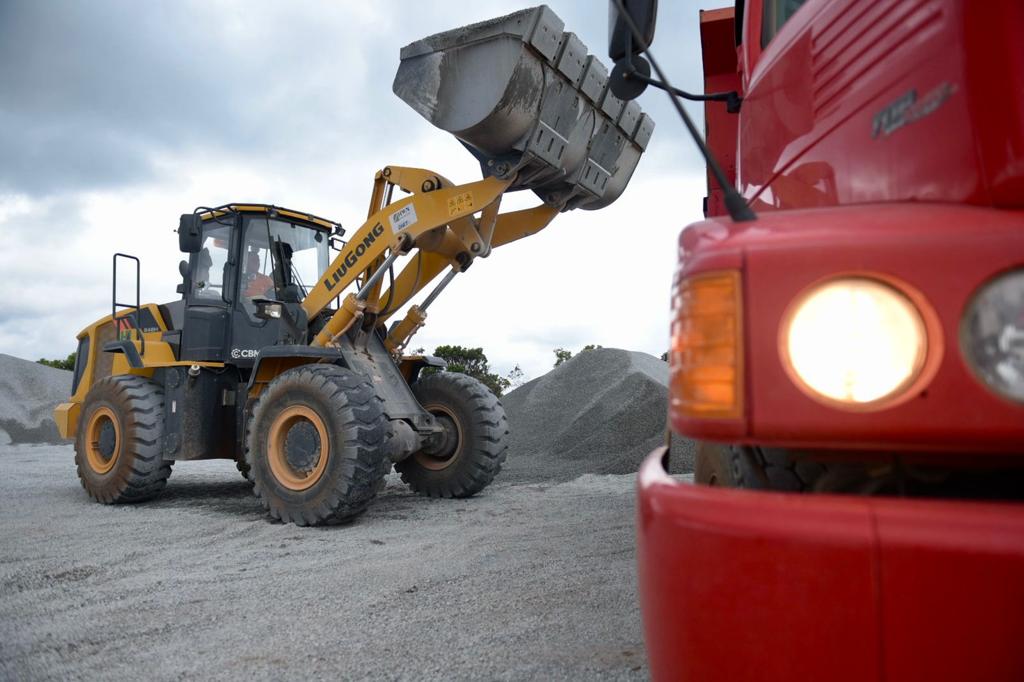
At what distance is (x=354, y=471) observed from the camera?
5.24m

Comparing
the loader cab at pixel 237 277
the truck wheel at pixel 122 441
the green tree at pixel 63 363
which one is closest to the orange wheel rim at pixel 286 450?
the loader cab at pixel 237 277

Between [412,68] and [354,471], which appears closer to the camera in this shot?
[354,471]

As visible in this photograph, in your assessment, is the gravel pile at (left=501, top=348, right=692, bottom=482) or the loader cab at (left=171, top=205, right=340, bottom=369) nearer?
the loader cab at (left=171, top=205, right=340, bottom=369)

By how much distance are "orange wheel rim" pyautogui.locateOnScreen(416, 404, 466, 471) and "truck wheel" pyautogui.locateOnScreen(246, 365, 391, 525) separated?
1.46 metres

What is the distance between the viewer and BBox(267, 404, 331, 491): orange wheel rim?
216 inches

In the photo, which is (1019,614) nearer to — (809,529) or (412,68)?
(809,529)

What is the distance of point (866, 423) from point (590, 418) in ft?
30.9

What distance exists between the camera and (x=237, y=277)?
7.20 m

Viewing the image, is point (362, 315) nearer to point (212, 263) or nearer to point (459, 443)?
point (459, 443)

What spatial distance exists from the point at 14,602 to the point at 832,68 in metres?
3.89

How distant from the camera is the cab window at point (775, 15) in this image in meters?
2.36

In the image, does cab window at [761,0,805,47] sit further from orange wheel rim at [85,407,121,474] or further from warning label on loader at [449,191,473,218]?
orange wheel rim at [85,407,121,474]

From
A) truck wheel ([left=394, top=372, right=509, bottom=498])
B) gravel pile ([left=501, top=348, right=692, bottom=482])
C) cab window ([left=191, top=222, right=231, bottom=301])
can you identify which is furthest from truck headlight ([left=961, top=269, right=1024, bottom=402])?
cab window ([left=191, top=222, right=231, bottom=301])

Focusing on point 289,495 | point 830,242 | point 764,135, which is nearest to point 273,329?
point 289,495
